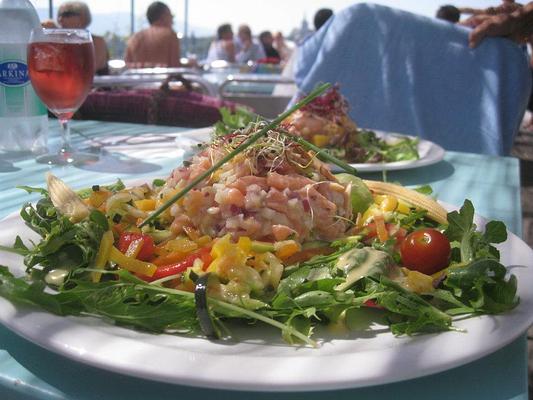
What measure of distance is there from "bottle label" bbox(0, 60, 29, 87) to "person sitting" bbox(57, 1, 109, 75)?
5.55m

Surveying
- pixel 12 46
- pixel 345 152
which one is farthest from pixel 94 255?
pixel 345 152

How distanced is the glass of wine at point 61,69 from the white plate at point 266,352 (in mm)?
1426

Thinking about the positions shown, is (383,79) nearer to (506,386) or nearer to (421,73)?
(421,73)

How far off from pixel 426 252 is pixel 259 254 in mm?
322

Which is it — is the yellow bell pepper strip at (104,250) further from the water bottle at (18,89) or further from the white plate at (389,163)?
the water bottle at (18,89)

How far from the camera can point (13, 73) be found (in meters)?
2.28

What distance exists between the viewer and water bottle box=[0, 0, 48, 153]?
7.45 feet

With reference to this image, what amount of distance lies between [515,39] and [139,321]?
4.17 metres

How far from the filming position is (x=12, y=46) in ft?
7.36

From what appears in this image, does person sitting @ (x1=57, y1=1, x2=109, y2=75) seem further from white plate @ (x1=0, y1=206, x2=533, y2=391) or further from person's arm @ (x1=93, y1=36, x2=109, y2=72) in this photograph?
white plate @ (x1=0, y1=206, x2=533, y2=391)

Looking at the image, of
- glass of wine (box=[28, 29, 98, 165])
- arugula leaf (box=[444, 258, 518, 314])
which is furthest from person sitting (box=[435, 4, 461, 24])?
arugula leaf (box=[444, 258, 518, 314])

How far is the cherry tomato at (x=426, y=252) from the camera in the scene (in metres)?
1.15

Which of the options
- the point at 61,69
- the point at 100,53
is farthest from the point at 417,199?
the point at 100,53

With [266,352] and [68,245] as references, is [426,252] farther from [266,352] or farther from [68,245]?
[68,245]
